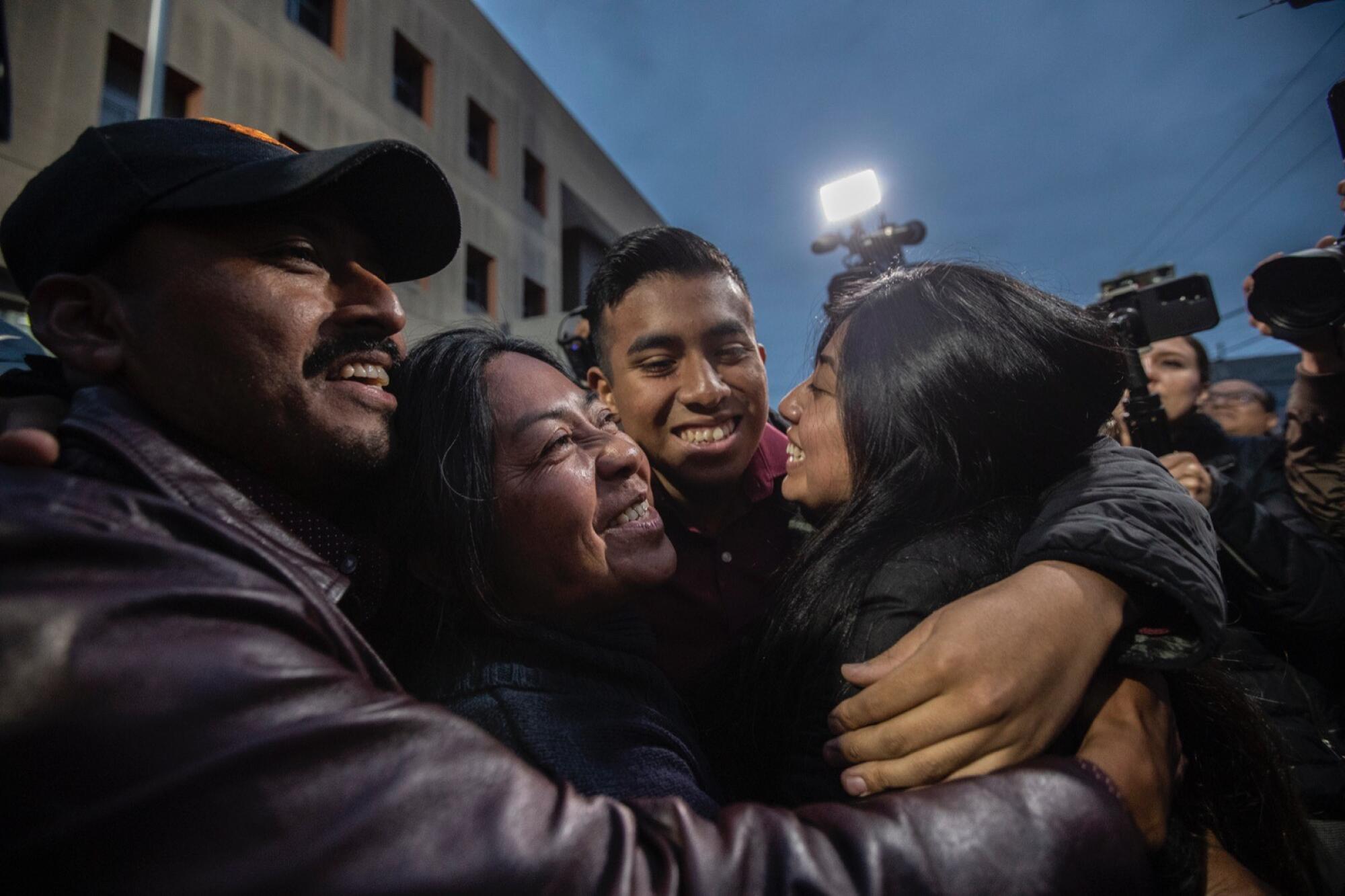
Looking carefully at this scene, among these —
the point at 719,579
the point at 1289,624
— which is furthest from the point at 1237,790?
the point at 719,579

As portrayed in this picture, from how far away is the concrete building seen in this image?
7.80 m

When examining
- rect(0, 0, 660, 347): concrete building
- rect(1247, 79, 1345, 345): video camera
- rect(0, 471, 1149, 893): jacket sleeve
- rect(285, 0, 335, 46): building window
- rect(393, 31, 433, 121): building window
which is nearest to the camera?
rect(0, 471, 1149, 893): jacket sleeve

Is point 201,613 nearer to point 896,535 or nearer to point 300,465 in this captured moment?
point 300,465

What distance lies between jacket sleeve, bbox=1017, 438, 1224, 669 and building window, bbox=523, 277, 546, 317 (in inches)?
655

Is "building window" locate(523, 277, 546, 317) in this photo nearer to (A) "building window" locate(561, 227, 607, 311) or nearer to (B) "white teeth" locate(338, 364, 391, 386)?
(A) "building window" locate(561, 227, 607, 311)

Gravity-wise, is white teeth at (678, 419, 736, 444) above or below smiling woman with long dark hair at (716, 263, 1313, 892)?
above

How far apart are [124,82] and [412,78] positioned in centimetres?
656

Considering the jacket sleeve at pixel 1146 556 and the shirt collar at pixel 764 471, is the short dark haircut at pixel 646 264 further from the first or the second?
the jacket sleeve at pixel 1146 556

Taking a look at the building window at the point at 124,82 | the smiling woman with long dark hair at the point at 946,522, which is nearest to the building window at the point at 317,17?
the building window at the point at 124,82

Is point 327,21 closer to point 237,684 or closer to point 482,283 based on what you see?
point 482,283

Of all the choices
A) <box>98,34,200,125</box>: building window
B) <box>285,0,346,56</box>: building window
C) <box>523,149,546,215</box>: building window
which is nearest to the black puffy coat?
<box>98,34,200,125</box>: building window

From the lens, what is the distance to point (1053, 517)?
1.46 m

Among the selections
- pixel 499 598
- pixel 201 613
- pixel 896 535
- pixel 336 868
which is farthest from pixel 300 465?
pixel 896 535

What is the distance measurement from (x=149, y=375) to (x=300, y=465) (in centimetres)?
32
